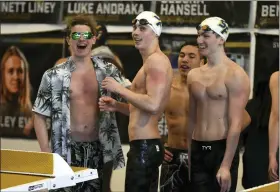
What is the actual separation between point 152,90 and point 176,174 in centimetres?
96

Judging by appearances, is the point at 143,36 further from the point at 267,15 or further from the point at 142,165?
the point at 267,15

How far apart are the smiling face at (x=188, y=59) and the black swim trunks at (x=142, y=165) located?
34.9 inches

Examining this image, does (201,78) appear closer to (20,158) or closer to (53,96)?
(53,96)

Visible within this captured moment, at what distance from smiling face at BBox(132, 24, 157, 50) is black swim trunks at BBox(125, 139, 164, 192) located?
2.17 feet

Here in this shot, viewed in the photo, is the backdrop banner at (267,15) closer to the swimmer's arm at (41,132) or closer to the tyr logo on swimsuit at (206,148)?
the tyr logo on swimsuit at (206,148)

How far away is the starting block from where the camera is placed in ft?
11.0

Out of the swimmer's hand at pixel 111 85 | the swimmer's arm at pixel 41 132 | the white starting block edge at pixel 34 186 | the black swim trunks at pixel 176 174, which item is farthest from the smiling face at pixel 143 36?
the white starting block edge at pixel 34 186

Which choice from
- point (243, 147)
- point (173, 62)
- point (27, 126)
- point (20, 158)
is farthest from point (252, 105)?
point (20, 158)

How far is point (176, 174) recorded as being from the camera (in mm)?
5184

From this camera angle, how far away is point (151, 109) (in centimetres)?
448

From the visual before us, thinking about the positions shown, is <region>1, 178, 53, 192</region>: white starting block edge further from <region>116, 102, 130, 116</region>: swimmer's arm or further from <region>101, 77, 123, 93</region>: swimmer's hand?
<region>116, 102, 130, 116</region>: swimmer's arm

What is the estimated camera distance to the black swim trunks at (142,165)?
178 inches

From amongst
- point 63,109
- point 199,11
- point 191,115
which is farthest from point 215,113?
point 199,11

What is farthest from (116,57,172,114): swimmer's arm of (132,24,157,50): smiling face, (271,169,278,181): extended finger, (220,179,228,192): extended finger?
(271,169,278,181): extended finger
